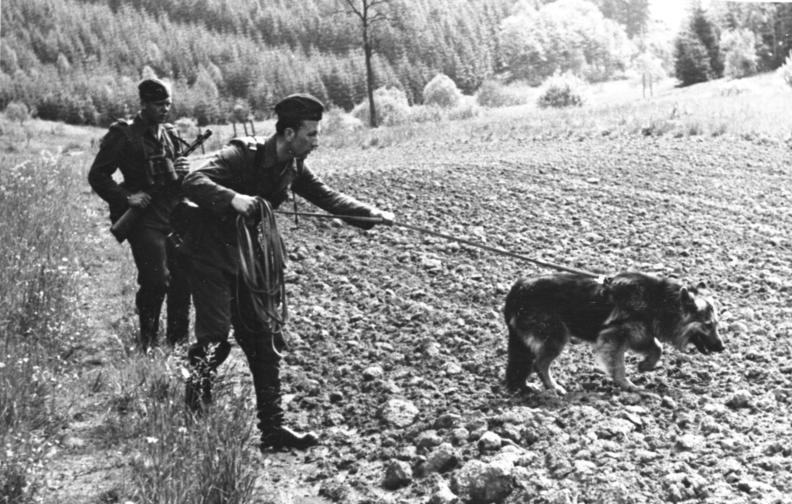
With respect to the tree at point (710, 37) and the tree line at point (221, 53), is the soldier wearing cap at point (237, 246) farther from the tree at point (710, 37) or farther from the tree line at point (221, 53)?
the tree at point (710, 37)

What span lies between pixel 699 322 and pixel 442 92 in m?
19.0

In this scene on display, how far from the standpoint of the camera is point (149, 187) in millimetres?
5996

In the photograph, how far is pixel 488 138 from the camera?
17812 mm

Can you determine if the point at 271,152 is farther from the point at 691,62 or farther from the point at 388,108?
the point at 691,62

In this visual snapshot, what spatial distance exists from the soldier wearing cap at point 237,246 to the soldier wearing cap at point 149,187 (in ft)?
4.88

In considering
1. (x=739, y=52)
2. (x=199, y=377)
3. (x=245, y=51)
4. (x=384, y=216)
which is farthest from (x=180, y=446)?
(x=739, y=52)

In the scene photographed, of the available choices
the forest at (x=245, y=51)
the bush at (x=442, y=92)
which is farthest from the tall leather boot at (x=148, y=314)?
the bush at (x=442, y=92)

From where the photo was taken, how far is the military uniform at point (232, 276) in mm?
4398

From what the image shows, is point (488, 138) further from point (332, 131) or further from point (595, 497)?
point (595, 497)

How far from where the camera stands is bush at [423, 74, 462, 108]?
22.9 metres

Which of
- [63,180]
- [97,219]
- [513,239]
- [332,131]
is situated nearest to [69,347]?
[513,239]

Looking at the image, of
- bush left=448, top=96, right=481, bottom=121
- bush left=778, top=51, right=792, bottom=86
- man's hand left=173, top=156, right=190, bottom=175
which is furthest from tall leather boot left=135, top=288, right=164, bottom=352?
bush left=778, top=51, right=792, bottom=86

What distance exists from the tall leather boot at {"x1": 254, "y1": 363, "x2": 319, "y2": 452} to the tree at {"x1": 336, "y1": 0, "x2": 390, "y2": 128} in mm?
16611

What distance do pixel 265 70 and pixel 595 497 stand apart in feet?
64.6
